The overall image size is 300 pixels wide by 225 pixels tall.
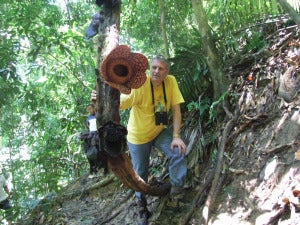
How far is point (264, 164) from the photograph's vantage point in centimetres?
338

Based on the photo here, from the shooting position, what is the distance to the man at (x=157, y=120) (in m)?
3.65

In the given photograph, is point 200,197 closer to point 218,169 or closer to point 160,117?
point 218,169

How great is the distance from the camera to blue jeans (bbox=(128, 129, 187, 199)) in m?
3.83

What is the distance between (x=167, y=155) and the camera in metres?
3.91

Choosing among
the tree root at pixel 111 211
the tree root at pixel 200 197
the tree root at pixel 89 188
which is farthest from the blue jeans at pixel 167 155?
the tree root at pixel 89 188

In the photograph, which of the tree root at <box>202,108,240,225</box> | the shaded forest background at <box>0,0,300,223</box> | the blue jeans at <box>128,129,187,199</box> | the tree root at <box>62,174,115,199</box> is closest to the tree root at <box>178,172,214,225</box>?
the tree root at <box>202,108,240,225</box>

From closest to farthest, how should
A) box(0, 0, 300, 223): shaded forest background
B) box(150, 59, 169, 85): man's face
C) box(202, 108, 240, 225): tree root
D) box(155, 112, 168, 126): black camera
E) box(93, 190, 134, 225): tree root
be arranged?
box(202, 108, 240, 225): tree root → box(150, 59, 169, 85): man's face → box(155, 112, 168, 126): black camera → box(93, 190, 134, 225): tree root → box(0, 0, 300, 223): shaded forest background

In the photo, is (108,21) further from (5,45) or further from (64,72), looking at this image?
(64,72)

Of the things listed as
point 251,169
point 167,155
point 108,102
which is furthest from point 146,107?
point 251,169

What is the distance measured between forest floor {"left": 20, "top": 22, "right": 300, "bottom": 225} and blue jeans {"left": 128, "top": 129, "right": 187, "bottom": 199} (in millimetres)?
291

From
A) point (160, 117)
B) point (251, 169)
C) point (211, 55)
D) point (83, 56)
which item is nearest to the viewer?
point (251, 169)

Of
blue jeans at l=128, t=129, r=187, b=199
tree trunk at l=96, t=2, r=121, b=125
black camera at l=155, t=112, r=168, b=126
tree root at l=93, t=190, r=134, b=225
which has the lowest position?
tree root at l=93, t=190, r=134, b=225

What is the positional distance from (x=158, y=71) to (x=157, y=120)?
531 mm

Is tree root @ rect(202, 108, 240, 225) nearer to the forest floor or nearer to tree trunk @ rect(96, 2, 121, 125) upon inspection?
the forest floor
